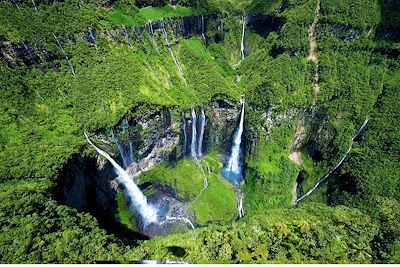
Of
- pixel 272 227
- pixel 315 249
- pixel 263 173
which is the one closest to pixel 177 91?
pixel 263 173

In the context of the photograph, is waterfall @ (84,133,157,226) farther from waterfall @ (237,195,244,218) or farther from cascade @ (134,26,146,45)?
cascade @ (134,26,146,45)

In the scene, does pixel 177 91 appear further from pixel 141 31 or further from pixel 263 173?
pixel 263 173

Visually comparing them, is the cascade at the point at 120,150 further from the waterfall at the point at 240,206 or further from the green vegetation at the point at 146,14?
the green vegetation at the point at 146,14

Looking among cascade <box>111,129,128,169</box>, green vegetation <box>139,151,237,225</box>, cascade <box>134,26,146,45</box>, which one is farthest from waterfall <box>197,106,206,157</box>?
cascade <box>134,26,146,45</box>

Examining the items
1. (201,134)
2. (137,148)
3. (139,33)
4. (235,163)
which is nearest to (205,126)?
(201,134)

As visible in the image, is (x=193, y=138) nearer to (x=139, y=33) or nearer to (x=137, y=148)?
(x=137, y=148)

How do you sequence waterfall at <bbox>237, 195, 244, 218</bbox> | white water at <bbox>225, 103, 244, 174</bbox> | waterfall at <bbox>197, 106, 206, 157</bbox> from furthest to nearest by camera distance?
white water at <bbox>225, 103, 244, 174</bbox> → waterfall at <bbox>197, 106, 206, 157</bbox> → waterfall at <bbox>237, 195, 244, 218</bbox>
